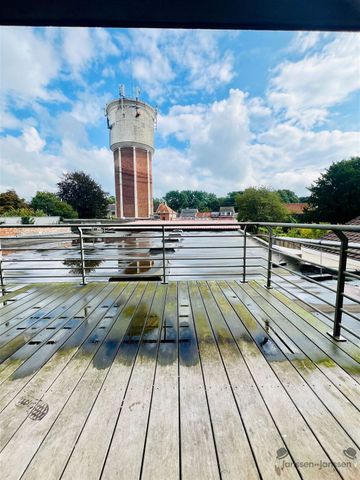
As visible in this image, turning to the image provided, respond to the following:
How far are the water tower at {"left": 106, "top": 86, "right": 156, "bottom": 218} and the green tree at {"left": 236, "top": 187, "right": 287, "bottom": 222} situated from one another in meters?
12.3

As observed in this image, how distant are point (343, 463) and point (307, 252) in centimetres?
1091

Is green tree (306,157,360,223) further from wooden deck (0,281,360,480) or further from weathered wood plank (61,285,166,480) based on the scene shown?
weathered wood plank (61,285,166,480)

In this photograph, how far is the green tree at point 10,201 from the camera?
72.5 ft

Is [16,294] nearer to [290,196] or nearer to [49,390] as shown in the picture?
[49,390]

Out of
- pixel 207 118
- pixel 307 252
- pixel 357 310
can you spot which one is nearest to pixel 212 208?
pixel 207 118

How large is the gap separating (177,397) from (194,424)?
0.16 m

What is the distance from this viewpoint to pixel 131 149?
81.3ft

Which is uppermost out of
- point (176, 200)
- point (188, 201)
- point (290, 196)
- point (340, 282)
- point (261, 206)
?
point (290, 196)

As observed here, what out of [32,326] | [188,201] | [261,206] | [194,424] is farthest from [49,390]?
[188,201]

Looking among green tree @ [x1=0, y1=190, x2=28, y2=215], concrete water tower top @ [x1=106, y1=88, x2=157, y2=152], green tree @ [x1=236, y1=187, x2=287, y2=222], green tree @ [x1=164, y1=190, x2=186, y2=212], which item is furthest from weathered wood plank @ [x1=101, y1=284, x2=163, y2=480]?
green tree @ [x1=164, y1=190, x2=186, y2=212]

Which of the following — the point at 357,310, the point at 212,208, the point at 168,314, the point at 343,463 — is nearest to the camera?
the point at 343,463

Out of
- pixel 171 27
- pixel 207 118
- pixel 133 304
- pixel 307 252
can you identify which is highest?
pixel 207 118

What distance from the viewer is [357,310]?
9.29 feet

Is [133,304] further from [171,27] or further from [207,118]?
[207,118]
